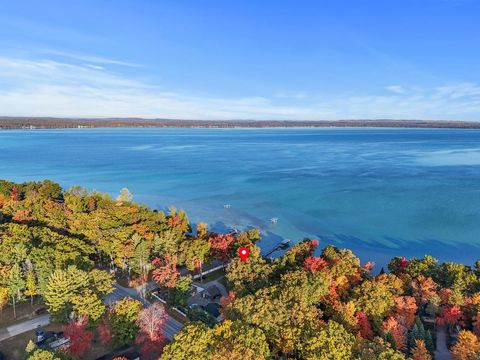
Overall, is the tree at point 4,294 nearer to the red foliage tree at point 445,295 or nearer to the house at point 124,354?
the house at point 124,354

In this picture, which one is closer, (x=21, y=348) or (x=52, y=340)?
(x=21, y=348)

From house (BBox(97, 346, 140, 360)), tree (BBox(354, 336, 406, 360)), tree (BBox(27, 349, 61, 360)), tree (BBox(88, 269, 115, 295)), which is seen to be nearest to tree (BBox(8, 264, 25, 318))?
tree (BBox(88, 269, 115, 295))

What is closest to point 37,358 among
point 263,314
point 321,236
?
point 263,314

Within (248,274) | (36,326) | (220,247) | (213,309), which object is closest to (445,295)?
(248,274)

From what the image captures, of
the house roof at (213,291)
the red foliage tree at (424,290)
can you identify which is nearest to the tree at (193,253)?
the house roof at (213,291)

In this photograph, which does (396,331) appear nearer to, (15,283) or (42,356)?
(42,356)
